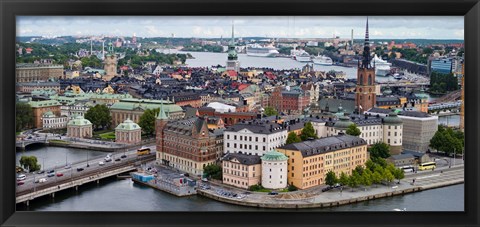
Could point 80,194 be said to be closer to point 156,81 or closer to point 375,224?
point 375,224

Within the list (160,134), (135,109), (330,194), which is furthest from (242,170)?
(135,109)

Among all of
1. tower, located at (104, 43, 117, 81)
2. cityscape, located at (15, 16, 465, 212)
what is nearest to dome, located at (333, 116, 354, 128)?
cityscape, located at (15, 16, 465, 212)

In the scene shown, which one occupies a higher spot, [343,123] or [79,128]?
[343,123]

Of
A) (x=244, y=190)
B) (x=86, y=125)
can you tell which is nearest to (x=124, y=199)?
(x=244, y=190)

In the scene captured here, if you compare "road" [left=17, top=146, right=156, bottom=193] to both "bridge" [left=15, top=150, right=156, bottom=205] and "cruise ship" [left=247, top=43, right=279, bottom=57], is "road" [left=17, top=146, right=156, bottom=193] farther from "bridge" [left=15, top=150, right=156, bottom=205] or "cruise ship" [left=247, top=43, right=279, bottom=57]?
"cruise ship" [left=247, top=43, right=279, bottom=57]

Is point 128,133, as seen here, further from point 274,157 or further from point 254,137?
point 274,157

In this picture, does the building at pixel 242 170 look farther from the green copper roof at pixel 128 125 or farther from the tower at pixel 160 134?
the green copper roof at pixel 128 125
